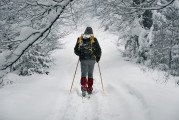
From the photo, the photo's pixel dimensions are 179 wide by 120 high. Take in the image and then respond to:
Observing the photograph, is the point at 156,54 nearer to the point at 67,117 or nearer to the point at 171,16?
the point at 171,16

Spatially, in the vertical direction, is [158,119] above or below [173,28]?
below

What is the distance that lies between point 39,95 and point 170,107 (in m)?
4.04

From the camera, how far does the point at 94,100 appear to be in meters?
8.70

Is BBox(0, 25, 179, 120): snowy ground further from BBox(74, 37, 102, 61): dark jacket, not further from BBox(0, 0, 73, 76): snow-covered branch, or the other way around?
BBox(0, 0, 73, 76): snow-covered branch

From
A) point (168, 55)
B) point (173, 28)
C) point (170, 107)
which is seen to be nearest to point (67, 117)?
point (170, 107)

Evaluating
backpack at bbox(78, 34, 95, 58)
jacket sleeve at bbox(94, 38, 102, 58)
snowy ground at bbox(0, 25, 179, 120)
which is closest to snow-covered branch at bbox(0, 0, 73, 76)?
snowy ground at bbox(0, 25, 179, 120)

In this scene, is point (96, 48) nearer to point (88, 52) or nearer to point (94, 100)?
point (88, 52)

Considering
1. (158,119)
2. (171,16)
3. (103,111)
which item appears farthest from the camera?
(171,16)

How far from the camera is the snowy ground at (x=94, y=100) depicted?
6.90 metres

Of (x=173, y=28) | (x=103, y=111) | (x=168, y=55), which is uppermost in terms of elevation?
(x=173, y=28)

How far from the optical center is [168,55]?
13633 mm

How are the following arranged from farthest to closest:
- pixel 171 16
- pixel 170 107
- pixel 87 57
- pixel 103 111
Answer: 1. pixel 171 16
2. pixel 87 57
3. pixel 103 111
4. pixel 170 107

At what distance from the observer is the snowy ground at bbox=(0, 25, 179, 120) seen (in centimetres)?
690

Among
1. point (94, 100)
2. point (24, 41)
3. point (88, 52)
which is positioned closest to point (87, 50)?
point (88, 52)
